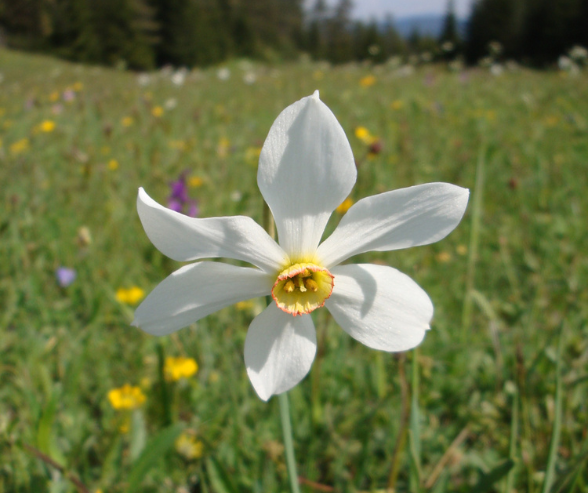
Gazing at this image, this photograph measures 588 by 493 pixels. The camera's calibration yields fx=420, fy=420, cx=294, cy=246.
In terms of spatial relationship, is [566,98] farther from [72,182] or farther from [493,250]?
[72,182]

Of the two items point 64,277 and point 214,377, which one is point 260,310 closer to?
point 214,377

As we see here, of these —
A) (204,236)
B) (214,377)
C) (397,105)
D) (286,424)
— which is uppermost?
→ (204,236)

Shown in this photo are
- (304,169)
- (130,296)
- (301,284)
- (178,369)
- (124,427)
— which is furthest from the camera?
(130,296)

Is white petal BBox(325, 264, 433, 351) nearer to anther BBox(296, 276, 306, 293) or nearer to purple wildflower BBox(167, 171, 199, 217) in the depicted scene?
anther BBox(296, 276, 306, 293)

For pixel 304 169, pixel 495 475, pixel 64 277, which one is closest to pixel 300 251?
pixel 304 169

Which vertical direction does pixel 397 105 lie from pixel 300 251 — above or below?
below

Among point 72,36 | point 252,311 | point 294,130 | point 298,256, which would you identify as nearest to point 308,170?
point 294,130

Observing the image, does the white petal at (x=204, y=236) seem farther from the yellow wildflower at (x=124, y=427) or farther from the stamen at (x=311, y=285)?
the yellow wildflower at (x=124, y=427)

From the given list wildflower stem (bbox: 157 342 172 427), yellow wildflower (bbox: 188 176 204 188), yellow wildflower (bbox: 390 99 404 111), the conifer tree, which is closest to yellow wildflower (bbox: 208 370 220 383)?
wildflower stem (bbox: 157 342 172 427)
